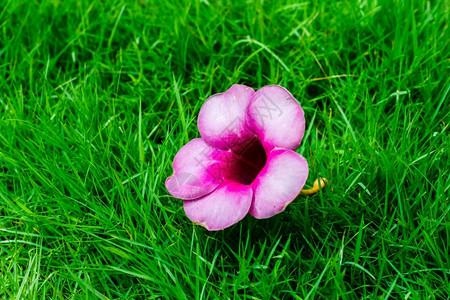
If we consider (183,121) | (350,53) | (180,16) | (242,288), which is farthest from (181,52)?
(242,288)

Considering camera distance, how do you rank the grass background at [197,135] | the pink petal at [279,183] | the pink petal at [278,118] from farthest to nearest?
the grass background at [197,135] < the pink petal at [278,118] < the pink petal at [279,183]

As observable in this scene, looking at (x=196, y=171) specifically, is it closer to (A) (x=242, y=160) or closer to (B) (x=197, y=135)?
(A) (x=242, y=160)

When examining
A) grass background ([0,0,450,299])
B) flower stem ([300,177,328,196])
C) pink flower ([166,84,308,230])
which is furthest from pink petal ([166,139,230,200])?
flower stem ([300,177,328,196])

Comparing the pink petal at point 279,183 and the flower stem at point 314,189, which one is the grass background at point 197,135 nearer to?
the flower stem at point 314,189

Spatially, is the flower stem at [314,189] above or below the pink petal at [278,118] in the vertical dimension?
below

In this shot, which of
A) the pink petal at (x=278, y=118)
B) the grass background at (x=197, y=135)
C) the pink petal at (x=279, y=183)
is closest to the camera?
the pink petal at (x=279, y=183)

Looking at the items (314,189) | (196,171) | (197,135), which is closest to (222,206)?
(196,171)

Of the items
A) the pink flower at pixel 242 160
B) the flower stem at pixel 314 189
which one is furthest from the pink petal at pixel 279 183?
the flower stem at pixel 314 189
